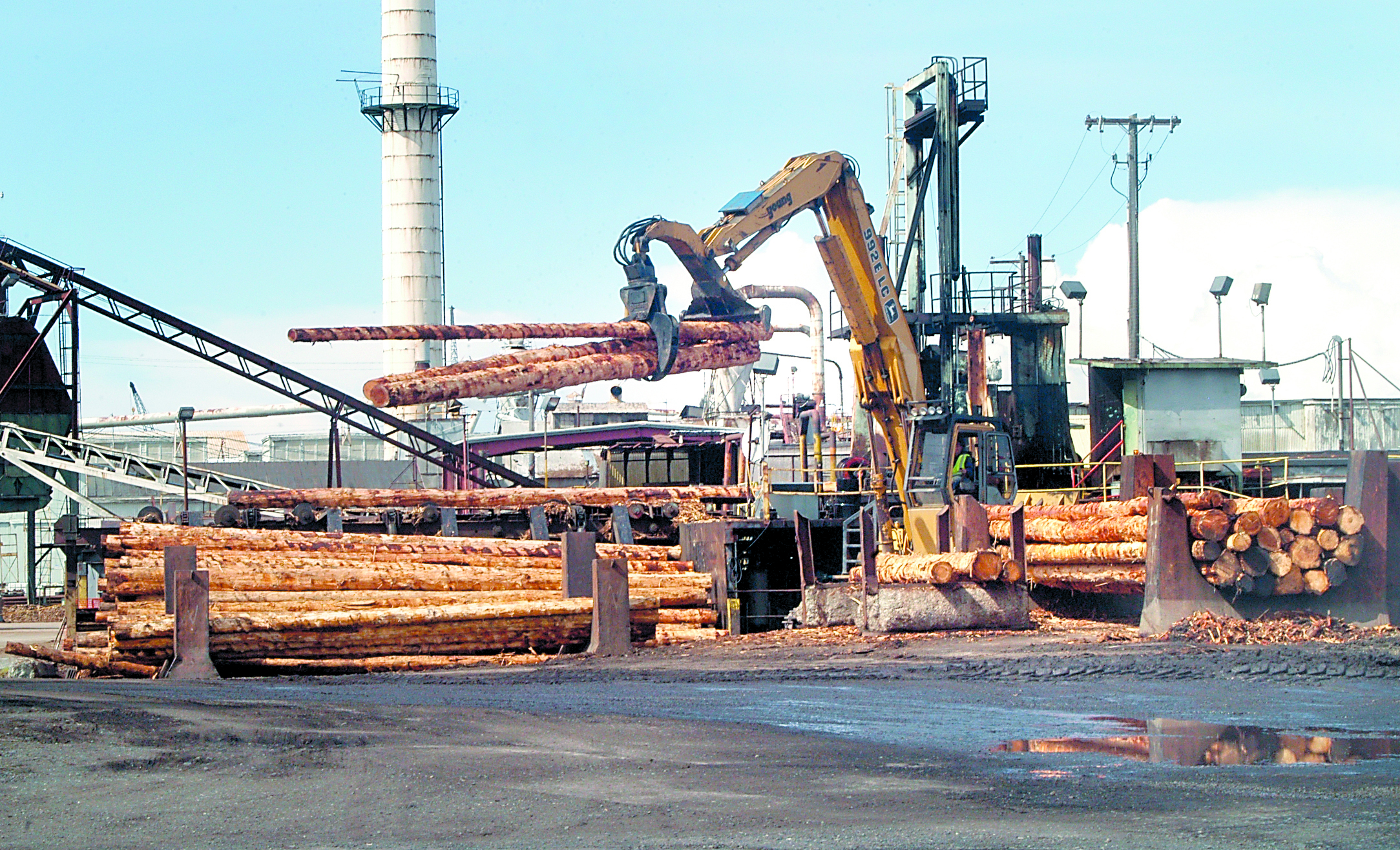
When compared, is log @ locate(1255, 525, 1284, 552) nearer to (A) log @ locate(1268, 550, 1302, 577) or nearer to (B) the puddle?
(A) log @ locate(1268, 550, 1302, 577)

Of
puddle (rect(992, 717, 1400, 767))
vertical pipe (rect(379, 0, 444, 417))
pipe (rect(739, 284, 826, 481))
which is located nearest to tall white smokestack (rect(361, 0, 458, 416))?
vertical pipe (rect(379, 0, 444, 417))

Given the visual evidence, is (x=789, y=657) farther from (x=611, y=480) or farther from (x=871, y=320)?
(x=611, y=480)

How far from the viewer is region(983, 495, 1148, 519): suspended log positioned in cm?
1752

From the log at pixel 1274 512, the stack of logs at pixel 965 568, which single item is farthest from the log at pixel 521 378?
the log at pixel 1274 512

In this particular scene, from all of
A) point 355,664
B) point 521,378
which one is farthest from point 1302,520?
point 355,664

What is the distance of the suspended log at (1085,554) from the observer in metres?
17.1

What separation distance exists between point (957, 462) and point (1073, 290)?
15412mm

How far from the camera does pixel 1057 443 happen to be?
31359mm

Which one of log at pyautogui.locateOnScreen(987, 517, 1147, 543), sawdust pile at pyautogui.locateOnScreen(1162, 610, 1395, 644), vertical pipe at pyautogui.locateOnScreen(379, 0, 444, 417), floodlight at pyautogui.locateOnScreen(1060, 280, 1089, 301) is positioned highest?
vertical pipe at pyautogui.locateOnScreen(379, 0, 444, 417)

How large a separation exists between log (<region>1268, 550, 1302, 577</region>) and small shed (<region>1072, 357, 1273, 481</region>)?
568 inches

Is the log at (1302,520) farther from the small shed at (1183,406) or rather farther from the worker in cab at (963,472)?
the small shed at (1183,406)

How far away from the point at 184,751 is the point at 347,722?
1.71 meters

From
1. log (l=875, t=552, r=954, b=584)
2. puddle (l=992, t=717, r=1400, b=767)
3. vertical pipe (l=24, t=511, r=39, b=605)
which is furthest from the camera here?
vertical pipe (l=24, t=511, r=39, b=605)

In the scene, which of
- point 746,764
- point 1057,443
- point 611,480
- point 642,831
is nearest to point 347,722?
point 746,764
